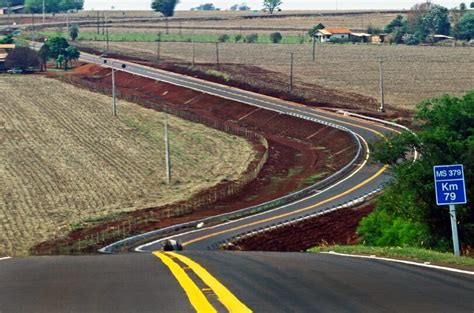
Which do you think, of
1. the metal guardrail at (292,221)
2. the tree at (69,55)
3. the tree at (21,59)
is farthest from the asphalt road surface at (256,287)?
the tree at (69,55)

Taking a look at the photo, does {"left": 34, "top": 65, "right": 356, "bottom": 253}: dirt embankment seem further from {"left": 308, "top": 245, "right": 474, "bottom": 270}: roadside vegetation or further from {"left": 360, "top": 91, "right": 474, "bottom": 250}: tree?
{"left": 308, "top": 245, "right": 474, "bottom": 270}: roadside vegetation

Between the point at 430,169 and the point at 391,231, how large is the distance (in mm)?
5819

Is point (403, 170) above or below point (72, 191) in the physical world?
above

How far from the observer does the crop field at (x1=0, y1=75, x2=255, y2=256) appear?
55000 mm

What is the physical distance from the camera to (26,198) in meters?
58.4

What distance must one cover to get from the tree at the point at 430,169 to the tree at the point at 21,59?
10949cm

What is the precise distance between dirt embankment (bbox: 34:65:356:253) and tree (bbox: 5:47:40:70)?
581 inches

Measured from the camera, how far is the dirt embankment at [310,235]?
4509cm

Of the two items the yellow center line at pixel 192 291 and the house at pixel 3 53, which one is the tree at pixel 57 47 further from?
the yellow center line at pixel 192 291

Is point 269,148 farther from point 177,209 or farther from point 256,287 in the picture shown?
point 256,287

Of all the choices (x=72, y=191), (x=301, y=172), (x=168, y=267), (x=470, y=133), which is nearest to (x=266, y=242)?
(x=470, y=133)

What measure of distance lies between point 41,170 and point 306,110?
3631 centimetres

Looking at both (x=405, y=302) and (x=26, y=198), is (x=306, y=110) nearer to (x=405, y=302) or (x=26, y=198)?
(x=26, y=198)

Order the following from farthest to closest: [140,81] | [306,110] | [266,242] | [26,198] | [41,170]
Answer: [140,81]
[306,110]
[41,170]
[26,198]
[266,242]
